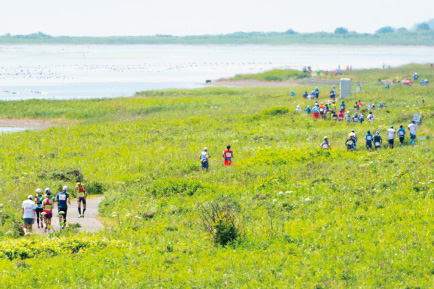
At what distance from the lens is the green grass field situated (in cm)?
1551

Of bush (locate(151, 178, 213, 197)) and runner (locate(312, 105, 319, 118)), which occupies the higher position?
runner (locate(312, 105, 319, 118))

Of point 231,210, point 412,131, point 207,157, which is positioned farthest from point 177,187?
point 412,131

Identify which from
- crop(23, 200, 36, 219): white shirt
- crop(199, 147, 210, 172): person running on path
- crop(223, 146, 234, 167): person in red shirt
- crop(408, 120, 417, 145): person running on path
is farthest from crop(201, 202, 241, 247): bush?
crop(408, 120, 417, 145): person running on path

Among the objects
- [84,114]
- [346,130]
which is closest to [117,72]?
[84,114]

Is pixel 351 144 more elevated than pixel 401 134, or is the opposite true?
pixel 401 134

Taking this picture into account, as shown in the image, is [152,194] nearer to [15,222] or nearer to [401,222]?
[15,222]

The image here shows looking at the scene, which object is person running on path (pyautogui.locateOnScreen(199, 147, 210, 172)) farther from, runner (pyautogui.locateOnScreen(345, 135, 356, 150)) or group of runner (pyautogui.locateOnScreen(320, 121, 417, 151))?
runner (pyautogui.locateOnScreen(345, 135, 356, 150))

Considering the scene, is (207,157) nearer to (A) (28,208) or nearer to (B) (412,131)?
(A) (28,208)

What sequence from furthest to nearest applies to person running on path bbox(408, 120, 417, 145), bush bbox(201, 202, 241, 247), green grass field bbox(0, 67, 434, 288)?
person running on path bbox(408, 120, 417, 145) < bush bbox(201, 202, 241, 247) < green grass field bbox(0, 67, 434, 288)

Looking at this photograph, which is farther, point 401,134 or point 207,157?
point 401,134

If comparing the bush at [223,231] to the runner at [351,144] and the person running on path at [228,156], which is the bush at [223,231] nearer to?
the person running on path at [228,156]

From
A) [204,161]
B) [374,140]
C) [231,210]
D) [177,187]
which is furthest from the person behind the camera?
[374,140]

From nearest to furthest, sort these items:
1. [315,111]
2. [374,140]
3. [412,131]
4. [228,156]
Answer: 1. [228,156]
2. [374,140]
3. [412,131]
4. [315,111]

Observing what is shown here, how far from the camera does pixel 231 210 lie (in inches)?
855
